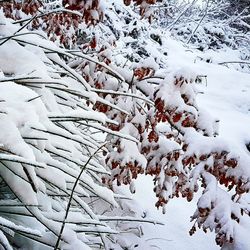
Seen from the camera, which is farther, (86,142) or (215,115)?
(215,115)

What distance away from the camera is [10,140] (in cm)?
92

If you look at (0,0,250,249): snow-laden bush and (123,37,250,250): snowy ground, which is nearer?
(0,0,250,249): snow-laden bush

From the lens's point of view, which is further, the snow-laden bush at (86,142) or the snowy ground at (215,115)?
the snowy ground at (215,115)

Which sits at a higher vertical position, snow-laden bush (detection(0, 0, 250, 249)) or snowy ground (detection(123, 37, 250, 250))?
snow-laden bush (detection(0, 0, 250, 249))

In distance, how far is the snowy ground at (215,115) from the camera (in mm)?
2529

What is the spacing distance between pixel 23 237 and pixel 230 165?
108 cm

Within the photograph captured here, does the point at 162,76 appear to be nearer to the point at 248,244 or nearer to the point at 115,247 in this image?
the point at 248,244

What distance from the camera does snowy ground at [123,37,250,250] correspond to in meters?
2.53

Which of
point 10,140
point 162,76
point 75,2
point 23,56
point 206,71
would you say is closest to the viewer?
point 10,140

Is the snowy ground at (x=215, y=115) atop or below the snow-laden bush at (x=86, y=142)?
below

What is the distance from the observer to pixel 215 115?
2.45 m

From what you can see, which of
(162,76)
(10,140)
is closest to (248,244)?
(162,76)

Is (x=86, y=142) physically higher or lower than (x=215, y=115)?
higher

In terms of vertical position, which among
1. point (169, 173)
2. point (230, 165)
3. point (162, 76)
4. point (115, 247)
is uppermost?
point (162, 76)
